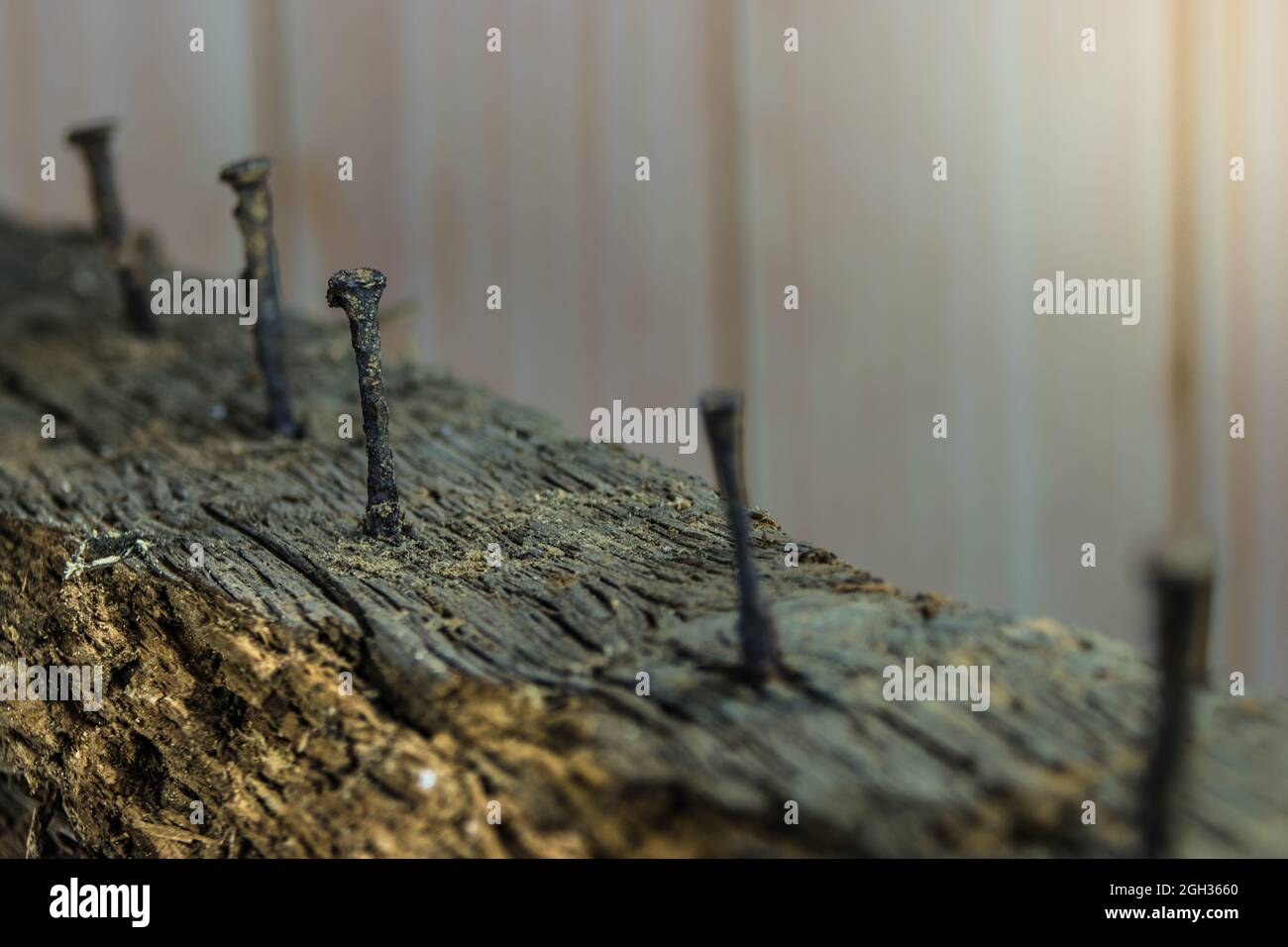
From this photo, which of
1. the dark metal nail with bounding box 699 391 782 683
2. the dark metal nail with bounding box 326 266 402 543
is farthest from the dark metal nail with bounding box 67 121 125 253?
the dark metal nail with bounding box 699 391 782 683

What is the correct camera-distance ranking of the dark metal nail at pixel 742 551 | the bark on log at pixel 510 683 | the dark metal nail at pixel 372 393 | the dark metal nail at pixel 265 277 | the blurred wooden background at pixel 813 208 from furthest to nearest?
the blurred wooden background at pixel 813 208, the dark metal nail at pixel 265 277, the dark metal nail at pixel 372 393, the dark metal nail at pixel 742 551, the bark on log at pixel 510 683

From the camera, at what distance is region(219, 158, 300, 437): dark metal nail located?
1.62 metres

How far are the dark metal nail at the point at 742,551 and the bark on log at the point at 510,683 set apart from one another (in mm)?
22

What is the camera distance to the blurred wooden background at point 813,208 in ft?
12.3

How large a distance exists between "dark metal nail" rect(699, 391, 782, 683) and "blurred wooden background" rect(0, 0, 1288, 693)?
10.0 feet

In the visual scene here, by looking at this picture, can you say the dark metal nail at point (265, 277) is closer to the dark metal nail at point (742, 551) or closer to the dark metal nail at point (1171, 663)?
the dark metal nail at point (742, 551)

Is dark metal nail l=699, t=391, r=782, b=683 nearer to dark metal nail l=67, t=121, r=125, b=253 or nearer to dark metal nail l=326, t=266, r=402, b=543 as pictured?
dark metal nail l=326, t=266, r=402, b=543

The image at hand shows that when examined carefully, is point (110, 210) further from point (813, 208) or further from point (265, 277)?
point (813, 208)

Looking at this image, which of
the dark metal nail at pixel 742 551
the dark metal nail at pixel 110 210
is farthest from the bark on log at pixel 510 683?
the dark metal nail at pixel 110 210

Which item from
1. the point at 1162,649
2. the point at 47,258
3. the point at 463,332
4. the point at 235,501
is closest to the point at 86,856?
the point at 235,501

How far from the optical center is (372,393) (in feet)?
4.14

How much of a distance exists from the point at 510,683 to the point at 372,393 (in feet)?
1.50

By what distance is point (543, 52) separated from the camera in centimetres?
376

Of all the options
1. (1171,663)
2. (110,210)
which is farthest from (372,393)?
(110,210)
